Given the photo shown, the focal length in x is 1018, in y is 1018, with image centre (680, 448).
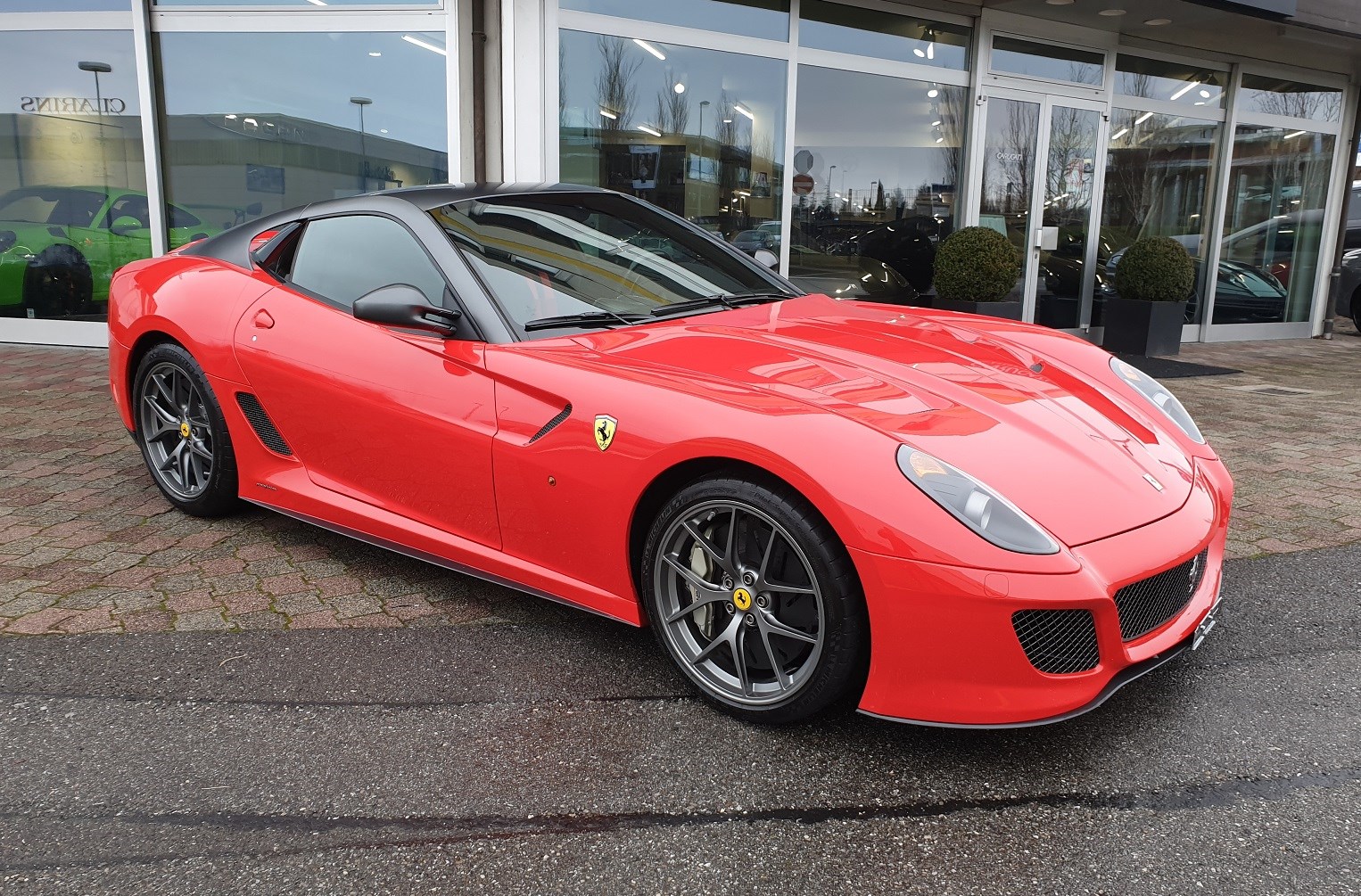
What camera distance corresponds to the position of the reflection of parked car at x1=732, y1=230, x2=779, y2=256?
28.6 ft

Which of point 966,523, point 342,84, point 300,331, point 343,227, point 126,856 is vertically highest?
point 342,84

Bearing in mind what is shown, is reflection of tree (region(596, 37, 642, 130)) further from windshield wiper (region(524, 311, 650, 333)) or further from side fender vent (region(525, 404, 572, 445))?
side fender vent (region(525, 404, 572, 445))

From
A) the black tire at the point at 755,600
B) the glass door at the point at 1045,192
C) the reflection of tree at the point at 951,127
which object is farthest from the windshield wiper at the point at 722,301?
the glass door at the point at 1045,192

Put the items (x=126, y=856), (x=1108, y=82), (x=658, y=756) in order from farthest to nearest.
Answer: (x=1108, y=82)
(x=658, y=756)
(x=126, y=856)

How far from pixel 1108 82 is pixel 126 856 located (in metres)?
11.2

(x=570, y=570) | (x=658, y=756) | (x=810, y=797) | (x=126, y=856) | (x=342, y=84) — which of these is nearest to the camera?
(x=126, y=856)

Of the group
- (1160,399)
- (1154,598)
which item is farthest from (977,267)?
(1154,598)

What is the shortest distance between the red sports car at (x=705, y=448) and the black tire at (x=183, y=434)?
Answer: 18mm

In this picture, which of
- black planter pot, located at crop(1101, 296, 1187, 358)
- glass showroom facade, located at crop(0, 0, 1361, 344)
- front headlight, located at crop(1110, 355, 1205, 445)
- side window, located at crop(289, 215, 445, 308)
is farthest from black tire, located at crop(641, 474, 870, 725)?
black planter pot, located at crop(1101, 296, 1187, 358)

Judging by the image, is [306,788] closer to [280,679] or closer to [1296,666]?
[280,679]

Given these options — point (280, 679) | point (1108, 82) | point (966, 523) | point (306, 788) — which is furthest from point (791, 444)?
point (1108, 82)

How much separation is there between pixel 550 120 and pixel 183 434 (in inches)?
178

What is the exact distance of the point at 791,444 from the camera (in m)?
2.30

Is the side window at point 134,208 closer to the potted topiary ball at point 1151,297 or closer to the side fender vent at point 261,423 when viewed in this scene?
the side fender vent at point 261,423
